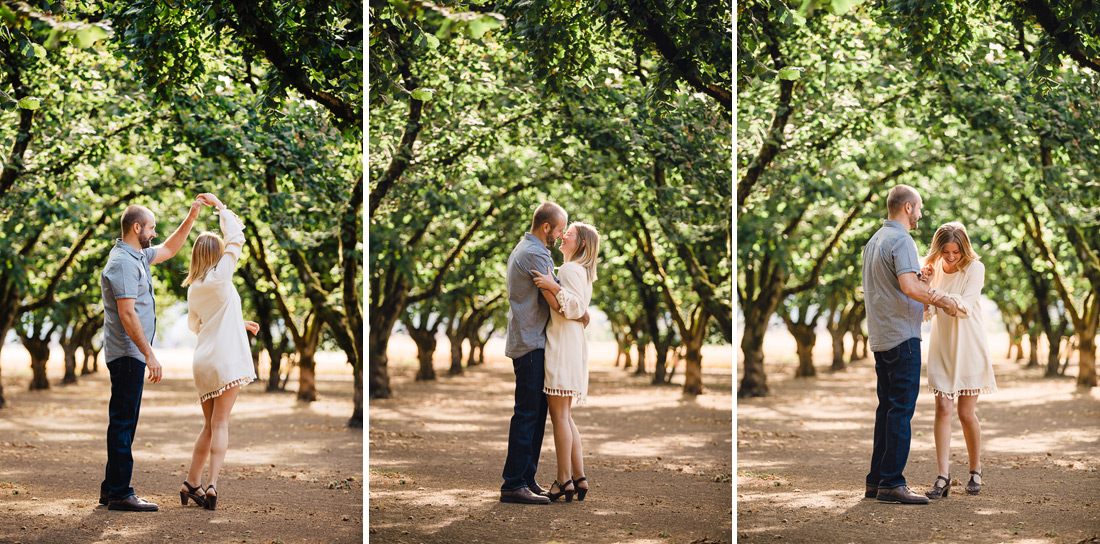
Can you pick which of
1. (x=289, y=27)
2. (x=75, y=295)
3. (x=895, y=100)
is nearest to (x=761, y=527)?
(x=895, y=100)

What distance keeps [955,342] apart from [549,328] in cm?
217

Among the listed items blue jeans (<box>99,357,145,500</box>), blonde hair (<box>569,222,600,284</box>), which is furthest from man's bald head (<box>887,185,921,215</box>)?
blue jeans (<box>99,357,145,500</box>)

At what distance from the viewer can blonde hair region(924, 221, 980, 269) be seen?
13.8ft

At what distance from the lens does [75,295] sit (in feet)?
42.7

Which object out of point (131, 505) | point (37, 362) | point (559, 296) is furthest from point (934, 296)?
point (37, 362)

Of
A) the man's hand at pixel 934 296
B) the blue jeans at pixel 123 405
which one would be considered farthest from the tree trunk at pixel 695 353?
the blue jeans at pixel 123 405

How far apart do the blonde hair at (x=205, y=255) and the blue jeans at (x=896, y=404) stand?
11.6 feet

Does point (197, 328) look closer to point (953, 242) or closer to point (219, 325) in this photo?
point (219, 325)

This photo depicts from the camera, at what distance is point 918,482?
4.47m

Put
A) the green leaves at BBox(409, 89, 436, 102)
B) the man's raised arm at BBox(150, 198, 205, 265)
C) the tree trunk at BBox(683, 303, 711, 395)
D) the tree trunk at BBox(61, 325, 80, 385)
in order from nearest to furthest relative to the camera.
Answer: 1. the man's raised arm at BBox(150, 198, 205, 265)
2. the green leaves at BBox(409, 89, 436, 102)
3. the tree trunk at BBox(683, 303, 711, 395)
4. the tree trunk at BBox(61, 325, 80, 385)

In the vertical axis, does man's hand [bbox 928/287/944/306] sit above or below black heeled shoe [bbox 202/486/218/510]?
above

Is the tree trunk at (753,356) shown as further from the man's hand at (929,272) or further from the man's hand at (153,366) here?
the man's hand at (153,366)

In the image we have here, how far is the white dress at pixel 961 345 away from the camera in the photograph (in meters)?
4.21

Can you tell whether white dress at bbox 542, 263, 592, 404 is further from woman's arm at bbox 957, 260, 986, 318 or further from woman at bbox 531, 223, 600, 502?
woman's arm at bbox 957, 260, 986, 318
